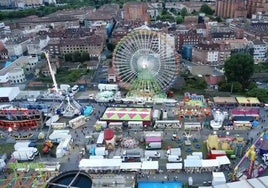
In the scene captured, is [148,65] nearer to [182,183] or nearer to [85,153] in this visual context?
[85,153]

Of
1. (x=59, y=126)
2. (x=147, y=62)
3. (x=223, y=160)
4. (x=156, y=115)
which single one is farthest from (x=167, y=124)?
(x=59, y=126)

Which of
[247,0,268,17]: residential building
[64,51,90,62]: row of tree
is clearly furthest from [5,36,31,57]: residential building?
[247,0,268,17]: residential building

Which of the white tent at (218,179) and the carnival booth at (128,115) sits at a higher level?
the carnival booth at (128,115)

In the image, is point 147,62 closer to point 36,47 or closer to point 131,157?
point 131,157

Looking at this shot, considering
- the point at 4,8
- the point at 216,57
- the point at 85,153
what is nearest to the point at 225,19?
the point at 216,57

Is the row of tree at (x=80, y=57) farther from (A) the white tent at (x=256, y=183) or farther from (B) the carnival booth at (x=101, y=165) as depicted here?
(A) the white tent at (x=256, y=183)

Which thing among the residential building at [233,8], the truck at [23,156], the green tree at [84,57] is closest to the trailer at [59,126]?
the truck at [23,156]

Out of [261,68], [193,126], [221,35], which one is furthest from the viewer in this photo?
[221,35]
